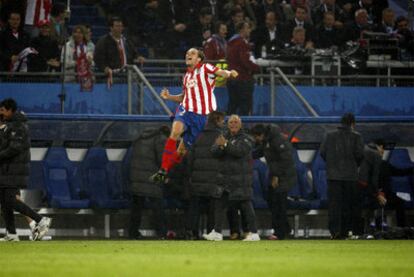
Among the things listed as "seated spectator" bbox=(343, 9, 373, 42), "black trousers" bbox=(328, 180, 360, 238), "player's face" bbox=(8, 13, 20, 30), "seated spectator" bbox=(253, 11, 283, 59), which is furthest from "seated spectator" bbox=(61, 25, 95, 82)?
"seated spectator" bbox=(343, 9, 373, 42)

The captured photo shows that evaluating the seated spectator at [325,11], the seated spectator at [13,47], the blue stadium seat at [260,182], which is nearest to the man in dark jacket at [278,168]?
the blue stadium seat at [260,182]

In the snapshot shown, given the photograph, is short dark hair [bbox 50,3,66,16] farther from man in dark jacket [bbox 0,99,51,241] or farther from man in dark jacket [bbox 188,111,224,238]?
man in dark jacket [bbox 0,99,51,241]

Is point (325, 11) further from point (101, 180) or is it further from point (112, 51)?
point (101, 180)

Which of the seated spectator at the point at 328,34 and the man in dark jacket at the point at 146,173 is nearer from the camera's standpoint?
the man in dark jacket at the point at 146,173

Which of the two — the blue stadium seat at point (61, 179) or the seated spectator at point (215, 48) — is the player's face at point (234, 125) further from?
the seated spectator at point (215, 48)

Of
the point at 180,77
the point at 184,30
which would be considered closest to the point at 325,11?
the point at 184,30

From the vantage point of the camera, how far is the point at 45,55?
23516mm

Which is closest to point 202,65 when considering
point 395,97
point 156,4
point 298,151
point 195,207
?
point 195,207

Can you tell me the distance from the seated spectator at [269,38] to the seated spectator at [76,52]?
3.57 meters

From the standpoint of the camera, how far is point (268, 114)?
23.2 m

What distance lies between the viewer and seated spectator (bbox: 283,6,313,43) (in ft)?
85.4

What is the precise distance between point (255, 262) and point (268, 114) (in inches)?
387

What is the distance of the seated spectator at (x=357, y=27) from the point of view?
26.4 m

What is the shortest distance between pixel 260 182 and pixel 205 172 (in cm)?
207
